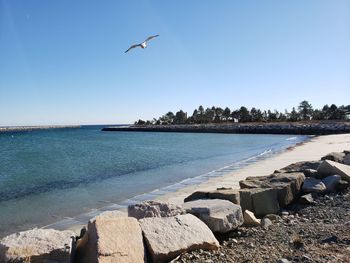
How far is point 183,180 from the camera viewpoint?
16.6 m

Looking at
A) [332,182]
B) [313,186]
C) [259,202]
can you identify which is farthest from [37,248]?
[332,182]

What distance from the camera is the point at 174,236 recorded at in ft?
17.4

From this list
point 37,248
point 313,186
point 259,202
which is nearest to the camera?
point 37,248

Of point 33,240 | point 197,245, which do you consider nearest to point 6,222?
point 33,240

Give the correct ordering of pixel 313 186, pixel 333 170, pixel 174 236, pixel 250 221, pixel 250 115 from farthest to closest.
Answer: pixel 250 115
pixel 333 170
pixel 313 186
pixel 250 221
pixel 174 236

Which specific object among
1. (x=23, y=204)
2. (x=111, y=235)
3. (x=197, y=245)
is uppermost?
(x=111, y=235)

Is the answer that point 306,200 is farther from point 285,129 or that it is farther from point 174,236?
point 285,129

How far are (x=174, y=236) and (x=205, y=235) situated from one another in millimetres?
500

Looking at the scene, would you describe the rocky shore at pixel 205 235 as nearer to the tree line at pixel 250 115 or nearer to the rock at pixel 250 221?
the rock at pixel 250 221

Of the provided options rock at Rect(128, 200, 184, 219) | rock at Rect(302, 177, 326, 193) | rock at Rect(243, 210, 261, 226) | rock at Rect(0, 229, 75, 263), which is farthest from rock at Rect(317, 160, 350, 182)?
rock at Rect(0, 229, 75, 263)

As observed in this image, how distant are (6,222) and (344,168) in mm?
9092

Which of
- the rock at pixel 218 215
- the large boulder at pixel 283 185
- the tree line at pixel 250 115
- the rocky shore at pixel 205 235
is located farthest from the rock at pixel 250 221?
the tree line at pixel 250 115

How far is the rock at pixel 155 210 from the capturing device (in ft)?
19.9

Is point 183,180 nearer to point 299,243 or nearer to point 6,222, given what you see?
point 6,222
